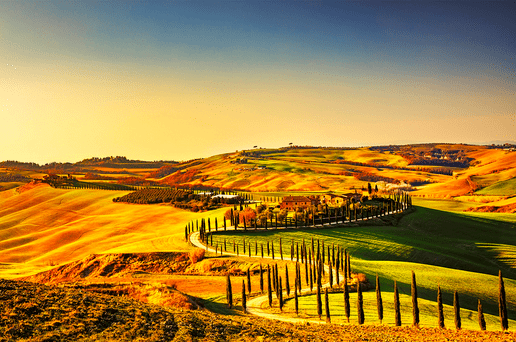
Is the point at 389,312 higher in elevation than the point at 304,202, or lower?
lower

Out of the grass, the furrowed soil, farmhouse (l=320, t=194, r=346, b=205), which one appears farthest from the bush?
farmhouse (l=320, t=194, r=346, b=205)

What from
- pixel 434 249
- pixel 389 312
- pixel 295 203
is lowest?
pixel 434 249

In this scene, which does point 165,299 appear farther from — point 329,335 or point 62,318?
point 329,335

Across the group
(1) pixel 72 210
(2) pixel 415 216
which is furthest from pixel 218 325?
(1) pixel 72 210

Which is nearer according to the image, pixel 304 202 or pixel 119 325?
pixel 119 325

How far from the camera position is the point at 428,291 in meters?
62.0

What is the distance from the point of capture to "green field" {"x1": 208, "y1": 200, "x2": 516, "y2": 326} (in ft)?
216

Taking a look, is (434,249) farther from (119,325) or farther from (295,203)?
(119,325)

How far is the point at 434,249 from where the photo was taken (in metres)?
96.4

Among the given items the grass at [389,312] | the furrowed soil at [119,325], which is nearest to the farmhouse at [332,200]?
the grass at [389,312]

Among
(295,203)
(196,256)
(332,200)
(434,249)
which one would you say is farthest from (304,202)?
(196,256)

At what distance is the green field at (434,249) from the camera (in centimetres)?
6581

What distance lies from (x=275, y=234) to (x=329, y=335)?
→ 69.0 metres

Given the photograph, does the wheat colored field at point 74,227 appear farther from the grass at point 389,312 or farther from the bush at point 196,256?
the grass at point 389,312
